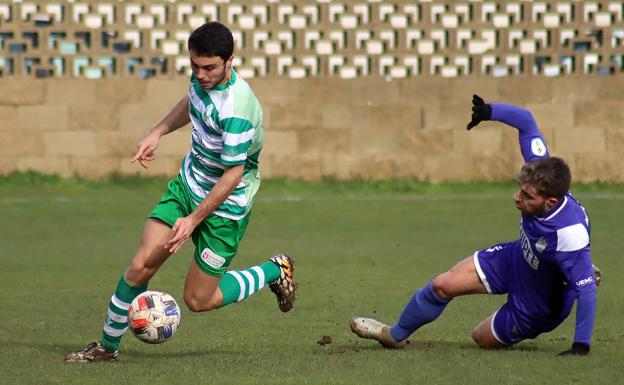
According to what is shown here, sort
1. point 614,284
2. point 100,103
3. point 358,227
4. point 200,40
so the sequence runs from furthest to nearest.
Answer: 1. point 100,103
2. point 358,227
3. point 614,284
4. point 200,40

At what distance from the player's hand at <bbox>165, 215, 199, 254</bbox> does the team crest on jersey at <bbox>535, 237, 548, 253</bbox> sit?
6.01ft

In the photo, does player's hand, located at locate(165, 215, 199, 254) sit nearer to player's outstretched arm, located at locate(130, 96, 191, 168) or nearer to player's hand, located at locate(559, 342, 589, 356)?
player's outstretched arm, located at locate(130, 96, 191, 168)

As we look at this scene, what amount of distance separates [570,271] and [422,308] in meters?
0.87

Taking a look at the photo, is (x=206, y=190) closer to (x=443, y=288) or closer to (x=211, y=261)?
(x=211, y=261)

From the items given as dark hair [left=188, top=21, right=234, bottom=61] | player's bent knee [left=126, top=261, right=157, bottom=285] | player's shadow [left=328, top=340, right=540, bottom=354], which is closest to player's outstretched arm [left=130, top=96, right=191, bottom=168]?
dark hair [left=188, top=21, right=234, bottom=61]

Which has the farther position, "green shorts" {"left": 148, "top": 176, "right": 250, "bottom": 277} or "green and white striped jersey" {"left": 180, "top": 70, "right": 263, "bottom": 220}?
"green shorts" {"left": 148, "top": 176, "right": 250, "bottom": 277}

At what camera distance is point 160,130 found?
24.0 feet

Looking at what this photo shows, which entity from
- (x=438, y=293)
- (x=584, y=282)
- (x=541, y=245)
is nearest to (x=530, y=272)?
(x=541, y=245)

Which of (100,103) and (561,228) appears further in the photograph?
(100,103)

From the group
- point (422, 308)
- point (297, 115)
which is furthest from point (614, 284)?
point (297, 115)

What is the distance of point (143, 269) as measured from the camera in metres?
6.88

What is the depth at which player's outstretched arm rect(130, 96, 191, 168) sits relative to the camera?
7145 mm

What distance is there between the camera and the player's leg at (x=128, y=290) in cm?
686

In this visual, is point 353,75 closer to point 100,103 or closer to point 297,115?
point 297,115
